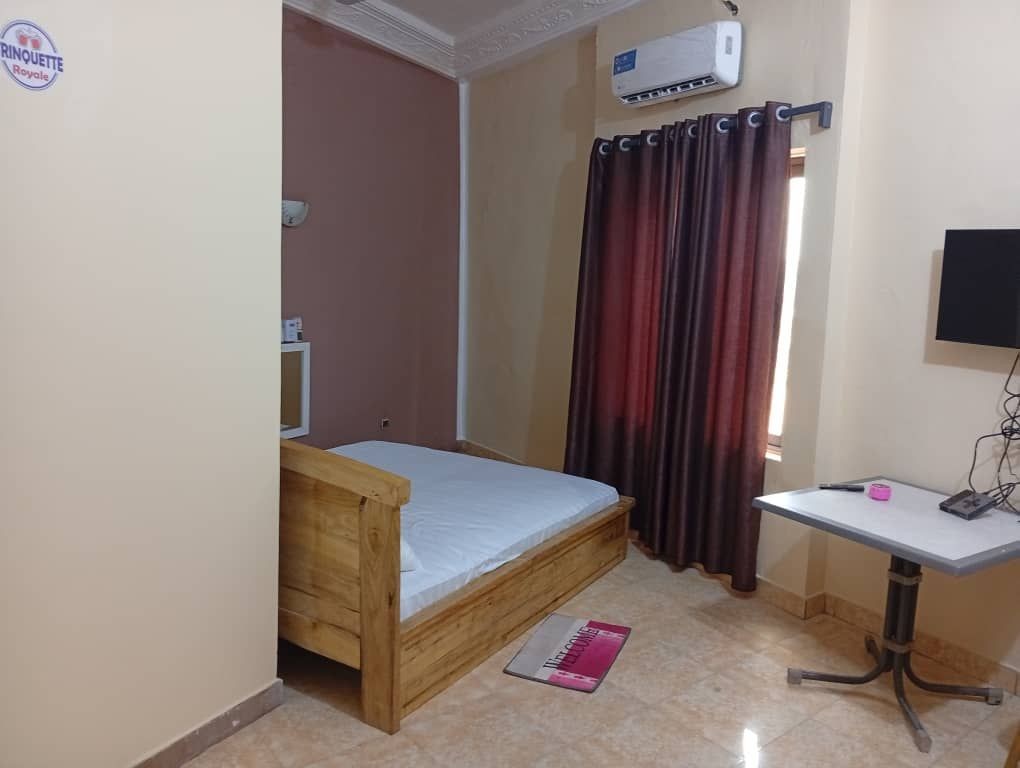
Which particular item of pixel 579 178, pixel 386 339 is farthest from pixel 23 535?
pixel 579 178

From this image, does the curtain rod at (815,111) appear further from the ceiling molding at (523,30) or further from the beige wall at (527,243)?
the beige wall at (527,243)

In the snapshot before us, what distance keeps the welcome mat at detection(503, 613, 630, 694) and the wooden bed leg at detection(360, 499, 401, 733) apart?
51cm

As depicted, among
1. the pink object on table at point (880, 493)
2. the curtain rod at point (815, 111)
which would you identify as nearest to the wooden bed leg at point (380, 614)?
the pink object on table at point (880, 493)

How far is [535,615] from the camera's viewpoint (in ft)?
9.02

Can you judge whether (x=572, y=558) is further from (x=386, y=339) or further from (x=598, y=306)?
(x=386, y=339)

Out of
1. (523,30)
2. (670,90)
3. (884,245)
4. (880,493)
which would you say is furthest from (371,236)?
(880,493)

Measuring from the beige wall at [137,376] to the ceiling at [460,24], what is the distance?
2.27m

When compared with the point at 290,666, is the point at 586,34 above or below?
above

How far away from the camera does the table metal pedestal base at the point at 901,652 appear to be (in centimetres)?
223

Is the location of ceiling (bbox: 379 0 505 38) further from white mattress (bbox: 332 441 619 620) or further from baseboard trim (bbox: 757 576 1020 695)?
baseboard trim (bbox: 757 576 1020 695)

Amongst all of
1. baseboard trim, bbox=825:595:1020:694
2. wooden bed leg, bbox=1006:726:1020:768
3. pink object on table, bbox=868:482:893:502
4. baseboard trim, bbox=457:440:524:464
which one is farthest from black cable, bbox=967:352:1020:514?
baseboard trim, bbox=457:440:524:464

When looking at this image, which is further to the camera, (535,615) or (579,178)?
(579,178)

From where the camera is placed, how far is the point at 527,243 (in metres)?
4.46

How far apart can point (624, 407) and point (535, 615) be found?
3.90 feet
